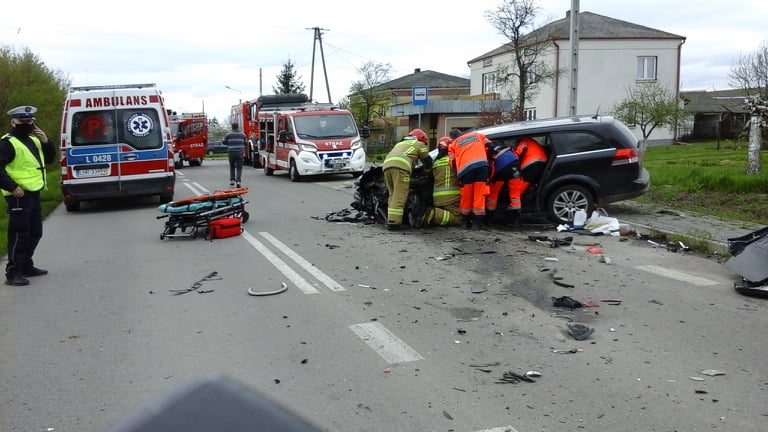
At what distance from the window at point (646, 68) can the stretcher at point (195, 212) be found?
41.6 meters

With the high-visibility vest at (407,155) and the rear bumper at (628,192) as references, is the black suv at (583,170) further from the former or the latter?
the high-visibility vest at (407,155)

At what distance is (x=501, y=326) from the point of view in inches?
229

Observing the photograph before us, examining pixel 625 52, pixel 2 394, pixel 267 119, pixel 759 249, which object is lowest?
pixel 2 394

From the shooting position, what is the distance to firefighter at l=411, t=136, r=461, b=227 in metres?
11.2

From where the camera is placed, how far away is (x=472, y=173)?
10.5 metres

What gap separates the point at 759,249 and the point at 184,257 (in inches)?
276

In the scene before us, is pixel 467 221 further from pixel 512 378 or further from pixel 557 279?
pixel 512 378

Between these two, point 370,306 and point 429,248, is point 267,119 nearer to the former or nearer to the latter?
point 429,248

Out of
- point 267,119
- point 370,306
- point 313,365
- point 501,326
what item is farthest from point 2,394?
point 267,119

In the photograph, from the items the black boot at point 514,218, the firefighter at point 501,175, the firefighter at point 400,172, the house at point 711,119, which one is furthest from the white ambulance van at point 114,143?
the house at point 711,119

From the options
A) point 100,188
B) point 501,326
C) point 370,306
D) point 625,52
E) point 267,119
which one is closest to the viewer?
point 501,326

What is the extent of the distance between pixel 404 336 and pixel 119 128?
11.2m

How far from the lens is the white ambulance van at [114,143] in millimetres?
14414

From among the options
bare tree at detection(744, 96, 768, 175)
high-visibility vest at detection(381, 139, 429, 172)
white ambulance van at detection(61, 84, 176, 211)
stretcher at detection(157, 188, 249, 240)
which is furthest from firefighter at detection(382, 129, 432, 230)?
bare tree at detection(744, 96, 768, 175)
